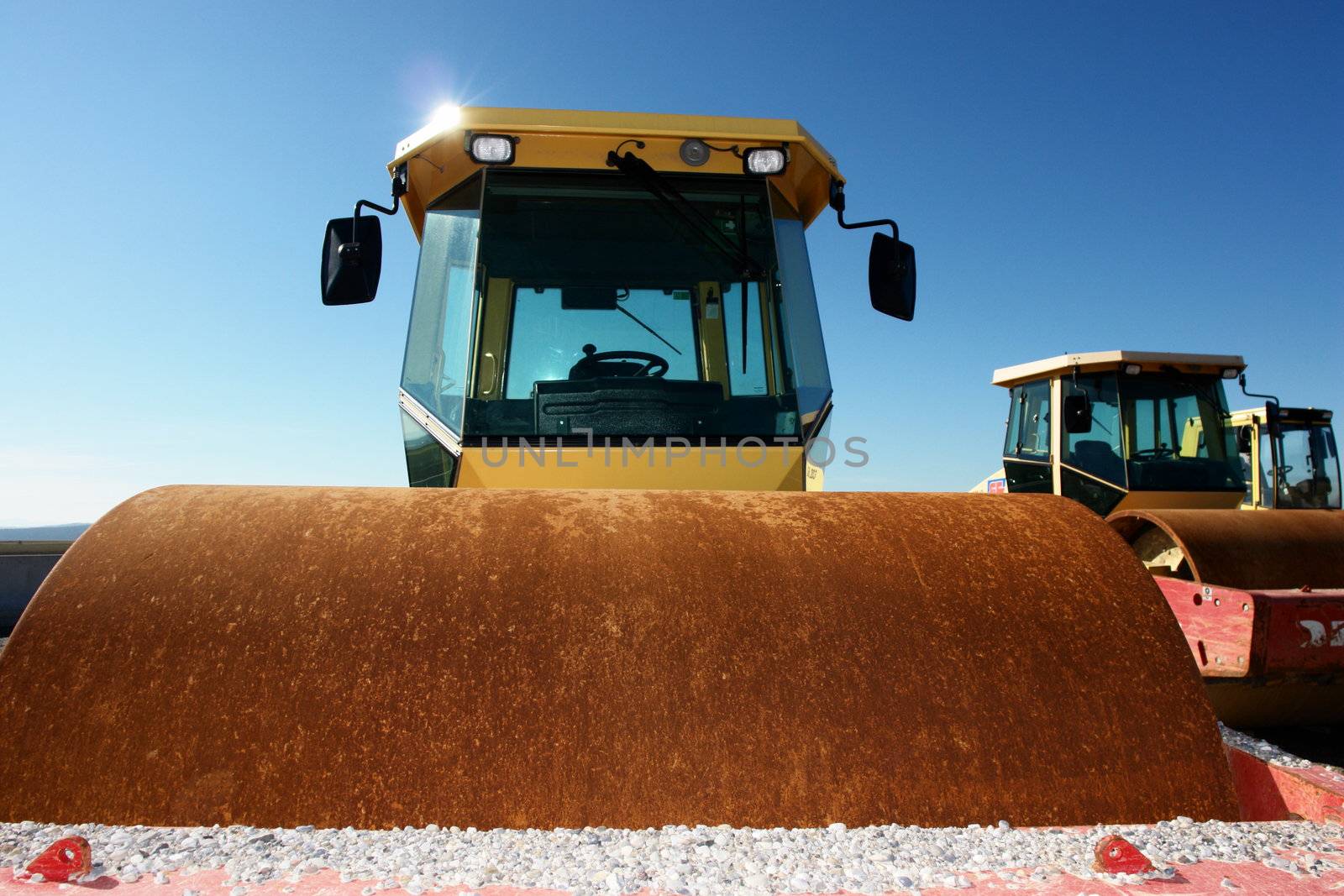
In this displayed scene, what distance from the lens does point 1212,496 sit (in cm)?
882

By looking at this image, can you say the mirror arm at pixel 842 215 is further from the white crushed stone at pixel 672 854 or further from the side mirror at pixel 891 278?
the white crushed stone at pixel 672 854

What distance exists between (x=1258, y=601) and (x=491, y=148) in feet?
10.0

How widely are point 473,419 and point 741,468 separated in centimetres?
93

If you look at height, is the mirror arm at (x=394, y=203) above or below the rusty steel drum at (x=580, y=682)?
above

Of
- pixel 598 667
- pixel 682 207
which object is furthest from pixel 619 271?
pixel 598 667

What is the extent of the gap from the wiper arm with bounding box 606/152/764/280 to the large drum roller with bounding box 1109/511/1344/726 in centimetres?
201

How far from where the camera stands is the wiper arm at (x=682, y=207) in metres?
3.26

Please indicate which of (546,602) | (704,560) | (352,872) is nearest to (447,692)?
(546,602)

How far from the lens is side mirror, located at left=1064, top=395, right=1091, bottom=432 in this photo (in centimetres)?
870

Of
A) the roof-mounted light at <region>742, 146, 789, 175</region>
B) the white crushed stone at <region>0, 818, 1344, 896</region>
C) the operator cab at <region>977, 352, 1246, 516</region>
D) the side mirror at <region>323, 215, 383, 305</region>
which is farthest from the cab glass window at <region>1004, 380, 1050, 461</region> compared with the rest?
the white crushed stone at <region>0, 818, 1344, 896</region>

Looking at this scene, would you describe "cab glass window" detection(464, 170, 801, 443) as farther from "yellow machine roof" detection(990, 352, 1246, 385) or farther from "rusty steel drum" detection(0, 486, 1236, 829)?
"yellow machine roof" detection(990, 352, 1246, 385)

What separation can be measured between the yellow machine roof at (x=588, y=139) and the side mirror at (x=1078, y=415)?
20.7 feet

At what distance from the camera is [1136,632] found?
1.73 m

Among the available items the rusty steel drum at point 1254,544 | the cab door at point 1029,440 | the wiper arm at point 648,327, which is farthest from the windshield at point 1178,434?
the wiper arm at point 648,327
